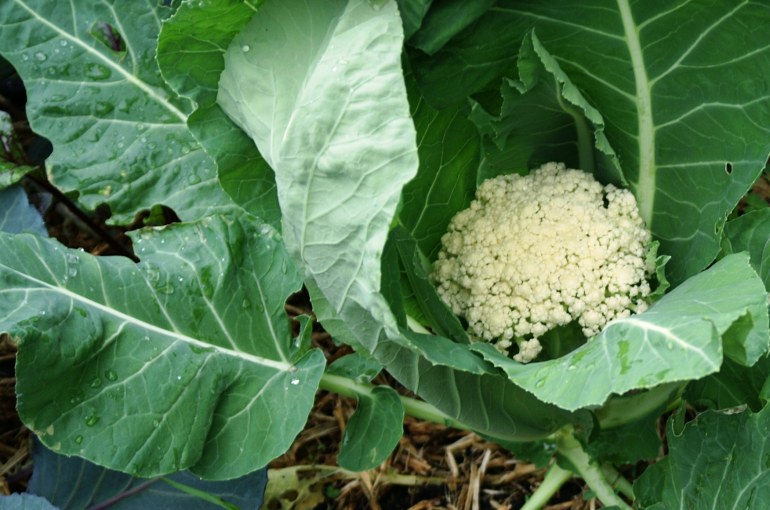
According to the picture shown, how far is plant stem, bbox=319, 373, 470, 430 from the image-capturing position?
140 cm

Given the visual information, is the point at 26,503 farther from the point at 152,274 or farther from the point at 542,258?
the point at 542,258

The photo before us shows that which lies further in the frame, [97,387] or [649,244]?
[649,244]

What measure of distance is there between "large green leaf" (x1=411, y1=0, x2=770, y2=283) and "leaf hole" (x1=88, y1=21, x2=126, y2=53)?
613 millimetres

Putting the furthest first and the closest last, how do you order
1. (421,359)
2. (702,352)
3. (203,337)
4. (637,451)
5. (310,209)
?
(637,451), (203,337), (421,359), (310,209), (702,352)

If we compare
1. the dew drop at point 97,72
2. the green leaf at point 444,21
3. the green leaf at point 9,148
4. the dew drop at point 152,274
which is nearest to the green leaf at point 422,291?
the green leaf at point 444,21

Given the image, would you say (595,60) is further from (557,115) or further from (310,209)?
(310,209)

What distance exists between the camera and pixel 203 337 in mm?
1267

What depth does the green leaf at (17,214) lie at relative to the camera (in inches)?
59.5

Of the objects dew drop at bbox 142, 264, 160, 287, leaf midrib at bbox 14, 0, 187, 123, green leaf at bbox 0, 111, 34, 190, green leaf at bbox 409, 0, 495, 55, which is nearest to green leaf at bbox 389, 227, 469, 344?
green leaf at bbox 409, 0, 495, 55

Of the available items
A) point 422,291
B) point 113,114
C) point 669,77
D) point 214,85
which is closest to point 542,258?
point 422,291

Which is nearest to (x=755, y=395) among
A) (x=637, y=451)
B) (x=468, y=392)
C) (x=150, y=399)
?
(x=637, y=451)

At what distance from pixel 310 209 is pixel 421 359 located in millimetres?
269

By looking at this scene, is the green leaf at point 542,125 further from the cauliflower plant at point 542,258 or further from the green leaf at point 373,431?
the green leaf at point 373,431

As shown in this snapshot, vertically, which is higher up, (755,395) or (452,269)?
(452,269)
